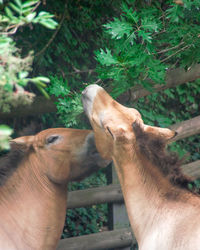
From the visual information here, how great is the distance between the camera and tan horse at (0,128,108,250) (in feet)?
11.7

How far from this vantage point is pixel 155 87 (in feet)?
Answer: 15.1

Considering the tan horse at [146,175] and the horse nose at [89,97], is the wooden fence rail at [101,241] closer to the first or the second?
the tan horse at [146,175]

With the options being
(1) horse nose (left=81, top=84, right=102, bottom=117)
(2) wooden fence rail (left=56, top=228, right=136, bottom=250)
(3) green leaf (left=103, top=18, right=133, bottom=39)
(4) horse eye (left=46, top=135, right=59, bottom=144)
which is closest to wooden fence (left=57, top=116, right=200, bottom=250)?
(2) wooden fence rail (left=56, top=228, right=136, bottom=250)

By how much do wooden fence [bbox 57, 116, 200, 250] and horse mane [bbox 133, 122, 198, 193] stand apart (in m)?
1.83

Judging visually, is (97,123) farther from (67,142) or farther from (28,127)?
(28,127)

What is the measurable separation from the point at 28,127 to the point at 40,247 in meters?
2.18

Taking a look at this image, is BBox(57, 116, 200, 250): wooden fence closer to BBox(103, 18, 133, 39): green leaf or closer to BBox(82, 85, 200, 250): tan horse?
BBox(103, 18, 133, 39): green leaf

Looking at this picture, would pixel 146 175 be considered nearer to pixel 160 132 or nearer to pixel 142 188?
pixel 142 188

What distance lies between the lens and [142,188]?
3.12m

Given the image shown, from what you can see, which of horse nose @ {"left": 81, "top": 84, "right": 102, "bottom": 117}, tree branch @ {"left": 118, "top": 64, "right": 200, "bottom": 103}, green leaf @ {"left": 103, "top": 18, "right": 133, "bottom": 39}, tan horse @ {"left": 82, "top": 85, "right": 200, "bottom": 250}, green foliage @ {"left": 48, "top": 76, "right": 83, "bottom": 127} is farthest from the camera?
tree branch @ {"left": 118, "top": 64, "right": 200, "bottom": 103}

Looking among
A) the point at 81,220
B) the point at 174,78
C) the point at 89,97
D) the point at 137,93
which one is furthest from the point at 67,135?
the point at 81,220

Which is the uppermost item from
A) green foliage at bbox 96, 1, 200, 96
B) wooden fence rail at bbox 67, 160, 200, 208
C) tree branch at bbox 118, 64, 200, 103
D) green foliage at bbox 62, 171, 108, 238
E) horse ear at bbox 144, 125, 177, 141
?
green foliage at bbox 96, 1, 200, 96

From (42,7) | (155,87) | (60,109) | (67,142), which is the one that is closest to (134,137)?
(67,142)

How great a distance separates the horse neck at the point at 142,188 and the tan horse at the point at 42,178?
1.67 ft
